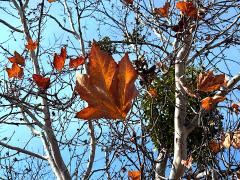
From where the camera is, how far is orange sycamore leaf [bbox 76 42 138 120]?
2.14 ft

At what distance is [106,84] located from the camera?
26.4 inches

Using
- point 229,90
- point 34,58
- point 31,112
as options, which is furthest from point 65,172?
point 229,90

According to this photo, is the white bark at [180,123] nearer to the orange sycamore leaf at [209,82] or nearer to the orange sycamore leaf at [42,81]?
the orange sycamore leaf at [209,82]

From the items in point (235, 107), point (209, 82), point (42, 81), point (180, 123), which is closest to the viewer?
point (209, 82)

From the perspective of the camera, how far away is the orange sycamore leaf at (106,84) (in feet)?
2.14

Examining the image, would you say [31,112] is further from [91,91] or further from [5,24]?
[91,91]

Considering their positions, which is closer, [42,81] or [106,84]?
[106,84]

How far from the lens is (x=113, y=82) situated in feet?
2.20

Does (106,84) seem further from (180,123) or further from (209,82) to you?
(180,123)

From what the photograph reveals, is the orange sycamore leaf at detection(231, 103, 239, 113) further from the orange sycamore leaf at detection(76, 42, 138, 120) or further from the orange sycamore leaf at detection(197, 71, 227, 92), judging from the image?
the orange sycamore leaf at detection(76, 42, 138, 120)

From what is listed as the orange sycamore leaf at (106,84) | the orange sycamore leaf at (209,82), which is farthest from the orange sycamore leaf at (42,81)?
the orange sycamore leaf at (106,84)

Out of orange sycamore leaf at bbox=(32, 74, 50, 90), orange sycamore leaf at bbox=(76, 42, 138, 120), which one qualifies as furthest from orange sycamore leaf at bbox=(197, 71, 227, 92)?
orange sycamore leaf at bbox=(76, 42, 138, 120)

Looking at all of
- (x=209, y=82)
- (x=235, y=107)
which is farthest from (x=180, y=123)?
(x=209, y=82)

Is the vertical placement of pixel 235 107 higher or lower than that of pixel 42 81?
lower
